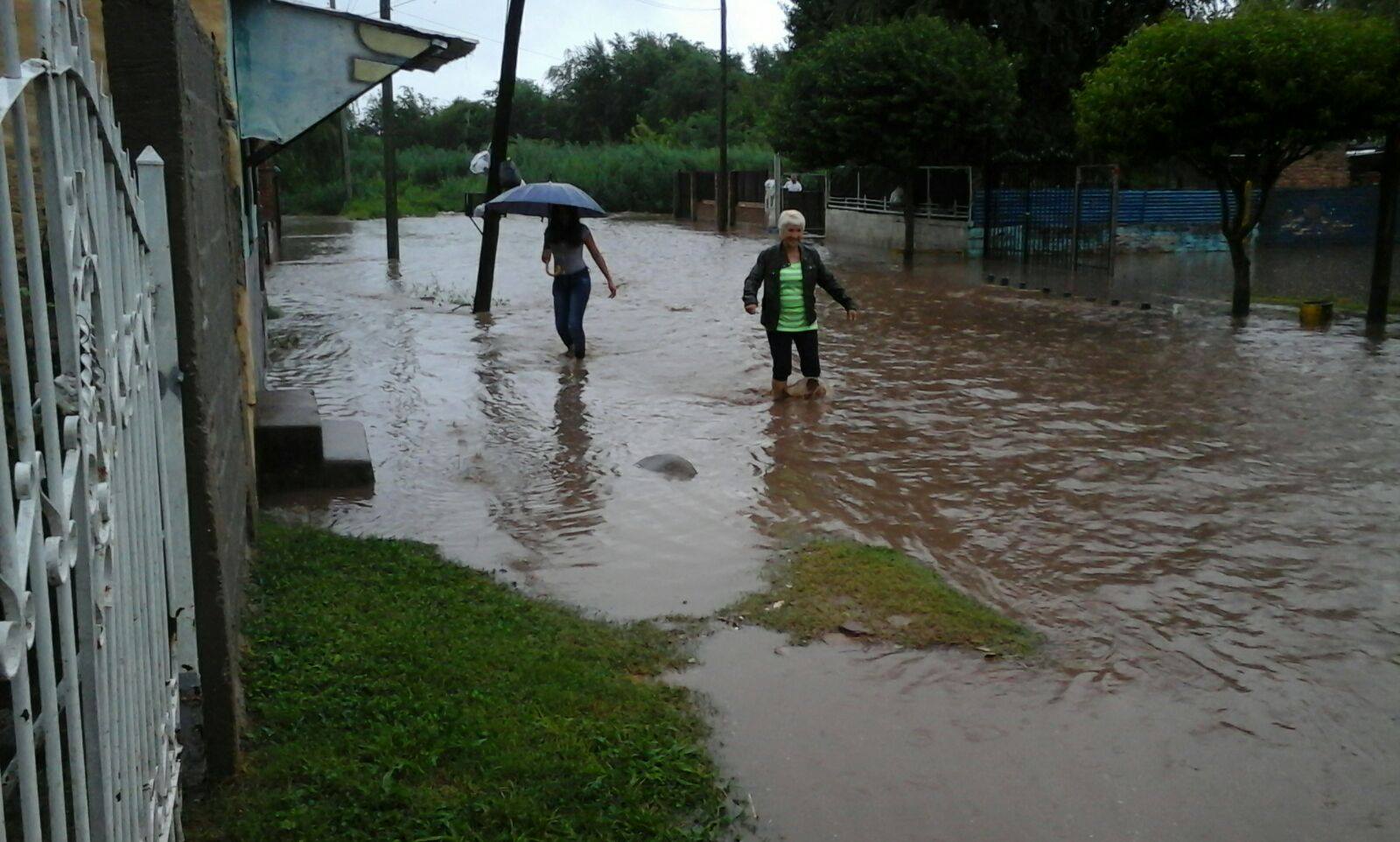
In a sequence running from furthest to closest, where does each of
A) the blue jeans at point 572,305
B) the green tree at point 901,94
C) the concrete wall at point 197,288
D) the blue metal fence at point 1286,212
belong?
the blue metal fence at point 1286,212, the green tree at point 901,94, the blue jeans at point 572,305, the concrete wall at point 197,288

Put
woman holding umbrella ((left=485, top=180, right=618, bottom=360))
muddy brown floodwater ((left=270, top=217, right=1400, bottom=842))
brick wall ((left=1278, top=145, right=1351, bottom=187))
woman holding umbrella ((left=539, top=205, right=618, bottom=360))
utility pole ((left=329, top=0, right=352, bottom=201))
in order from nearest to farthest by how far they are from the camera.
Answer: muddy brown floodwater ((left=270, top=217, right=1400, bottom=842))
woman holding umbrella ((left=485, top=180, right=618, bottom=360))
woman holding umbrella ((left=539, top=205, right=618, bottom=360))
brick wall ((left=1278, top=145, right=1351, bottom=187))
utility pole ((left=329, top=0, right=352, bottom=201))

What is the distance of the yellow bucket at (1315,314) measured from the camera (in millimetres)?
16031

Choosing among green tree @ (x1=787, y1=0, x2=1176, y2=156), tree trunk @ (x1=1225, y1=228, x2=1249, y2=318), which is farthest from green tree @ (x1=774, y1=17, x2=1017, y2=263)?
tree trunk @ (x1=1225, y1=228, x2=1249, y2=318)

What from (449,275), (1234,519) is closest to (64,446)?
(1234,519)

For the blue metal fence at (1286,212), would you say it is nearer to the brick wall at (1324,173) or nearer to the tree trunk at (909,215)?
the tree trunk at (909,215)

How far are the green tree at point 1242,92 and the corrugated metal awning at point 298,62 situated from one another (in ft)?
32.8

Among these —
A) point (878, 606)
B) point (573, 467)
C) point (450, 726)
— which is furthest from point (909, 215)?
point (450, 726)

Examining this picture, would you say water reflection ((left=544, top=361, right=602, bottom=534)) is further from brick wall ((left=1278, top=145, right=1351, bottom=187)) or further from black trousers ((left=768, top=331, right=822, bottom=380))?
brick wall ((left=1278, top=145, right=1351, bottom=187))

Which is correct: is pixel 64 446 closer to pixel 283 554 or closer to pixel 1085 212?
pixel 283 554

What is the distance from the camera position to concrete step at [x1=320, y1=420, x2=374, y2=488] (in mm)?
7699

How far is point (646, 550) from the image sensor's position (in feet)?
22.4

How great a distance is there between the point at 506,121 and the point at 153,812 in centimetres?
1490

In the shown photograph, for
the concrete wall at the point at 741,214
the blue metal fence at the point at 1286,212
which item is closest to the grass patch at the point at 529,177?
the concrete wall at the point at 741,214

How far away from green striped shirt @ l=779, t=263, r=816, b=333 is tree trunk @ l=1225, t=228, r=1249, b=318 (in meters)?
8.45
